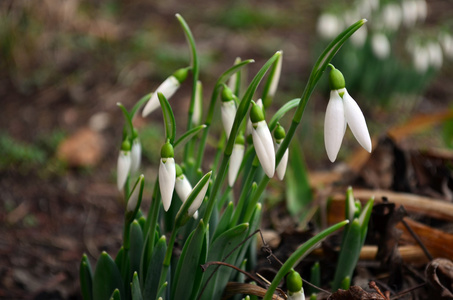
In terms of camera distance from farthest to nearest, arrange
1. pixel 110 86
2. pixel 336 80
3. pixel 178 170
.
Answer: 1. pixel 110 86
2. pixel 178 170
3. pixel 336 80

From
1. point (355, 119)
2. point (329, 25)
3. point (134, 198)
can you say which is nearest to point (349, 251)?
point (355, 119)

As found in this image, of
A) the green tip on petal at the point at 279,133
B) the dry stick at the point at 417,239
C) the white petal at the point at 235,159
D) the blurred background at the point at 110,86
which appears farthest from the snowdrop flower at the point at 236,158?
the blurred background at the point at 110,86

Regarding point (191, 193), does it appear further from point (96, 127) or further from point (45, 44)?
point (45, 44)

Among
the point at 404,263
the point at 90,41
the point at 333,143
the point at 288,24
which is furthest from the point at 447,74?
the point at 333,143

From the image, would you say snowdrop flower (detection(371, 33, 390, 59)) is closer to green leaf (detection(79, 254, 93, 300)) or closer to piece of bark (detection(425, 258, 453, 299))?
piece of bark (detection(425, 258, 453, 299))

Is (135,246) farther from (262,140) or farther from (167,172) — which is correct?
(262,140)

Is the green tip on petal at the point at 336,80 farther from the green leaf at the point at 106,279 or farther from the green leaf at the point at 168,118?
the green leaf at the point at 106,279

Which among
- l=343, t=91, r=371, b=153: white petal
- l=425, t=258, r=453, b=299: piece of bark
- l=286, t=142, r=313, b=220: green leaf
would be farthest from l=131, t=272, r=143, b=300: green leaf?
l=286, t=142, r=313, b=220: green leaf
